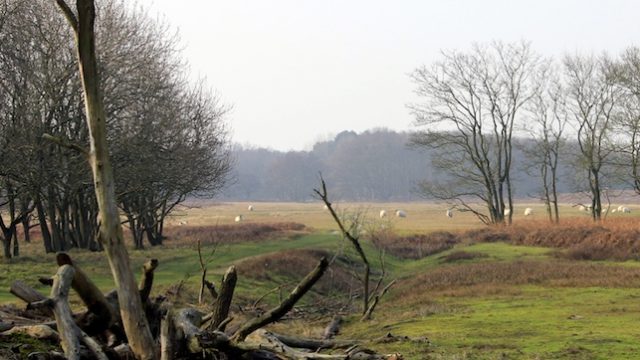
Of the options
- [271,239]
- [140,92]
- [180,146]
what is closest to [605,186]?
[271,239]

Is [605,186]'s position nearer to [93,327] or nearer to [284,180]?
[93,327]

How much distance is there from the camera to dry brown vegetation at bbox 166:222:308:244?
4459 cm

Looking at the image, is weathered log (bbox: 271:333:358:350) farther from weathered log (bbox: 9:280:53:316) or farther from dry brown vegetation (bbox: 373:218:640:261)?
dry brown vegetation (bbox: 373:218:640:261)

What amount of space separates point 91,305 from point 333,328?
9905 mm

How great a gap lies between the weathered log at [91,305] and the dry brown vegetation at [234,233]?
34.6 metres

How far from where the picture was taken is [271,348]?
7.31m

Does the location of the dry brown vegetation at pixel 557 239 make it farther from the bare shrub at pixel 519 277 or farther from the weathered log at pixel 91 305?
the weathered log at pixel 91 305

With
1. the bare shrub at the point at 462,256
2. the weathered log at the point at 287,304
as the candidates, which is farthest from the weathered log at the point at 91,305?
the bare shrub at the point at 462,256

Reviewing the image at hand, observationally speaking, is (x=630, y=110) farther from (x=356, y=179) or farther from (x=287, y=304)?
(x=356, y=179)

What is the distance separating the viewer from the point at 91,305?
285 inches

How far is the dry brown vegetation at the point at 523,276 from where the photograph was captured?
931 inches

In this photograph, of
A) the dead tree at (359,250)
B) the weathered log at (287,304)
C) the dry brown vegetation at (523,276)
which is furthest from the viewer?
the dry brown vegetation at (523,276)

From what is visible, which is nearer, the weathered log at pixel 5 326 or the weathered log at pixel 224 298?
the weathered log at pixel 5 326

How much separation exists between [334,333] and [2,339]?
1015 cm
